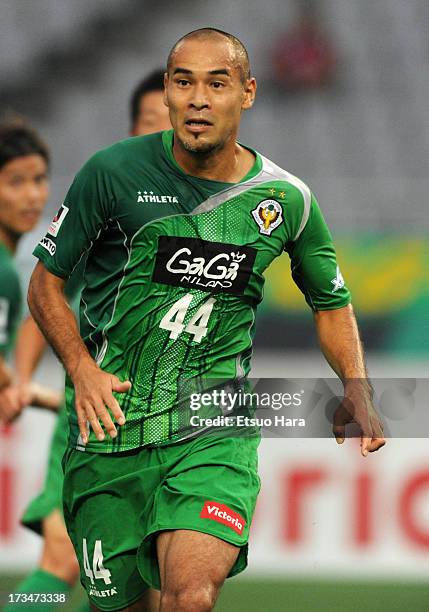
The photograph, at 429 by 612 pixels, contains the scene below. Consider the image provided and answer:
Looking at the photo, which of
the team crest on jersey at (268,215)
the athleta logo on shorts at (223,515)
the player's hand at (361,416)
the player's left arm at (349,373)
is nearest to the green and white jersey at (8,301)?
the player's left arm at (349,373)

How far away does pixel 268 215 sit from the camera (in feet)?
12.4

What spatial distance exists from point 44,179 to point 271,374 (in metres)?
1.59

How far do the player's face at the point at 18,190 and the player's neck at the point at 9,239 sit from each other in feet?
0.05

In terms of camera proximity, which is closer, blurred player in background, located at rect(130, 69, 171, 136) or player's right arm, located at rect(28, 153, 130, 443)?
player's right arm, located at rect(28, 153, 130, 443)

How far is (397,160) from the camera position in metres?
7.41

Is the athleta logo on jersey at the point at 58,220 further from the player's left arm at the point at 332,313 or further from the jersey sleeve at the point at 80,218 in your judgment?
the player's left arm at the point at 332,313

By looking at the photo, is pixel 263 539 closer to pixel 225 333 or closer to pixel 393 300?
pixel 393 300

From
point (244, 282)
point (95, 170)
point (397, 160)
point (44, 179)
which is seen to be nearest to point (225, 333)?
point (244, 282)

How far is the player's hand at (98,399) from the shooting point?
338 cm

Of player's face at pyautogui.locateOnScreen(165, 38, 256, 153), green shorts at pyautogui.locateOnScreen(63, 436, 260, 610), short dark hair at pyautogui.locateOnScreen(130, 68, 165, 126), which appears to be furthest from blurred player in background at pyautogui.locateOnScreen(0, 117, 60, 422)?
player's face at pyautogui.locateOnScreen(165, 38, 256, 153)

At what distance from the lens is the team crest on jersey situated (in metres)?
3.78

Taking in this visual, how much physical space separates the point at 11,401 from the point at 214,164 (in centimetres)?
265

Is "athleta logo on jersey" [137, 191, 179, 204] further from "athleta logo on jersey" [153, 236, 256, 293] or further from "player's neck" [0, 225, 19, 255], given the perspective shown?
"player's neck" [0, 225, 19, 255]

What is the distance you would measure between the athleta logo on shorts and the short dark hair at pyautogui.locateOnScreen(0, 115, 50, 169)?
3204mm
